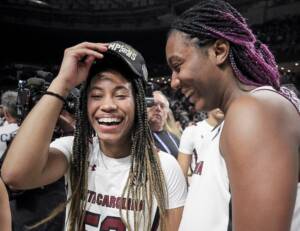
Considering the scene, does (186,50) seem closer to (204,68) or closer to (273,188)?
(204,68)

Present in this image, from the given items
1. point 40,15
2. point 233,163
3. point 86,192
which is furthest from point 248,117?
point 40,15

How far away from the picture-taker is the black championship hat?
1425mm

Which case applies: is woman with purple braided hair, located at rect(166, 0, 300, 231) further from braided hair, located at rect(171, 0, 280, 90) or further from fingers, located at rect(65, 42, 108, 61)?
fingers, located at rect(65, 42, 108, 61)

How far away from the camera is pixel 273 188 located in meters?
0.82

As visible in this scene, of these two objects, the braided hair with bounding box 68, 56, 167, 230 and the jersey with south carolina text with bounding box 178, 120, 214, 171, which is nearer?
the braided hair with bounding box 68, 56, 167, 230

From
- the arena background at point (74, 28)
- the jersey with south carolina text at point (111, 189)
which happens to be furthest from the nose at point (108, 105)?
the arena background at point (74, 28)

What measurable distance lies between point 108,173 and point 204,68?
0.62 meters

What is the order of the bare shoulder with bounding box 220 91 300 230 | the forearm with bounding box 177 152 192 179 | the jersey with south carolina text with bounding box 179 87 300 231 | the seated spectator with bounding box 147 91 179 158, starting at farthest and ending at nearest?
1. the seated spectator with bounding box 147 91 179 158
2. the forearm with bounding box 177 152 192 179
3. the jersey with south carolina text with bounding box 179 87 300 231
4. the bare shoulder with bounding box 220 91 300 230

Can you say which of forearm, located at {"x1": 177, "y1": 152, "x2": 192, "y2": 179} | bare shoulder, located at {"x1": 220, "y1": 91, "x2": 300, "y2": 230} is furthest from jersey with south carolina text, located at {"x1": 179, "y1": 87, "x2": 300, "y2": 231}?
forearm, located at {"x1": 177, "y1": 152, "x2": 192, "y2": 179}

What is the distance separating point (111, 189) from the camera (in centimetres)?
143

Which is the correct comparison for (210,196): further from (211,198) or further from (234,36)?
(234,36)

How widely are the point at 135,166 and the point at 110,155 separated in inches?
4.6

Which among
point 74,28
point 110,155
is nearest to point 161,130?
point 110,155

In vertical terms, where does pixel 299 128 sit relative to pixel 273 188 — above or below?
above
